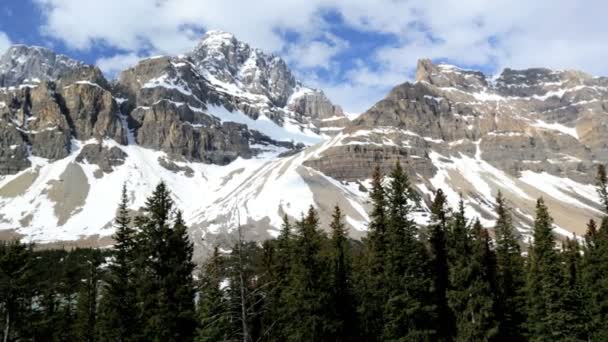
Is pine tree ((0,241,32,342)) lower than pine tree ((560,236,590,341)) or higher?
higher

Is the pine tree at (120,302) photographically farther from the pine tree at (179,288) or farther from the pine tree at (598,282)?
the pine tree at (598,282)

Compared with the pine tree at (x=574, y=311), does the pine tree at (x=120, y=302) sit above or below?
above

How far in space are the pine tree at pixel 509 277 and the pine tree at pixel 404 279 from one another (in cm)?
1259

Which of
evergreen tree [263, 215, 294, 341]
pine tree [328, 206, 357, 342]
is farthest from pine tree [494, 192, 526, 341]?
evergreen tree [263, 215, 294, 341]

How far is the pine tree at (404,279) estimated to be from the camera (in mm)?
42656

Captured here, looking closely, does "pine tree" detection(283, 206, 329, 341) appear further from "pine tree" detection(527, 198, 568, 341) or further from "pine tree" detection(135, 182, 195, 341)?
"pine tree" detection(527, 198, 568, 341)

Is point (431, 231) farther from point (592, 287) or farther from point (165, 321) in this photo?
point (165, 321)

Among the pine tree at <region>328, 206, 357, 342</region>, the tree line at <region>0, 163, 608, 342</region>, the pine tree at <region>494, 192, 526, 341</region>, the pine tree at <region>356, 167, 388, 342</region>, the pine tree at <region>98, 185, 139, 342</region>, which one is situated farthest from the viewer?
the pine tree at <region>494, 192, 526, 341</region>

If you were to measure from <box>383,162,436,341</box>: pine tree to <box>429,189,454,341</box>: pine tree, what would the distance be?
8.17 ft

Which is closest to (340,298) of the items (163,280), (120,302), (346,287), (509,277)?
(346,287)

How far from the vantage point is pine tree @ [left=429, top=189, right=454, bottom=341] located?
47.8m

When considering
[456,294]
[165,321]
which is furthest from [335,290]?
[165,321]

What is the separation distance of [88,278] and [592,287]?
145 ft

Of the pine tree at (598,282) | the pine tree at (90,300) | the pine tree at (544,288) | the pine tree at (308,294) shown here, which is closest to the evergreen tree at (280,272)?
the pine tree at (308,294)
